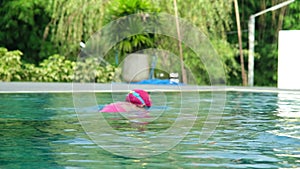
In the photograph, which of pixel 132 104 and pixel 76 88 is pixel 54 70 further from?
pixel 132 104

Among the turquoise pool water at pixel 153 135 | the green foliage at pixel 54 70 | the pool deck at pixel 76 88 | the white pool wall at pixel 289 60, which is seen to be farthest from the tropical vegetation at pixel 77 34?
the turquoise pool water at pixel 153 135

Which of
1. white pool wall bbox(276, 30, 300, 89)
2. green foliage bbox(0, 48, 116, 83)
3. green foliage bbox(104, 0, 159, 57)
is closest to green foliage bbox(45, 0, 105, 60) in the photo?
green foliage bbox(104, 0, 159, 57)

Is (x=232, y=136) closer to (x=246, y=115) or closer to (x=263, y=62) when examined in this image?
(x=246, y=115)

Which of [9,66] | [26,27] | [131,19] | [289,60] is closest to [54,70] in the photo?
[9,66]

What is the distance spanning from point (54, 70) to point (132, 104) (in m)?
12.8

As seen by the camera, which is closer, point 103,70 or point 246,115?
point 246,115

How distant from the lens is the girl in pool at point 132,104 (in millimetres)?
14594

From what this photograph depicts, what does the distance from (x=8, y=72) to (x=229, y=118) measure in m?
14.1

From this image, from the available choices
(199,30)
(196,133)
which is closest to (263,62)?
(199,30)

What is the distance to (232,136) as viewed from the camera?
10.2m

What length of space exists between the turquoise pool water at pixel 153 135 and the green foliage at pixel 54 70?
9382mm

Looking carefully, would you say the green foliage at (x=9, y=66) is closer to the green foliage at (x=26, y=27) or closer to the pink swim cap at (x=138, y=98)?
the green foliage at (x=26, y=27)

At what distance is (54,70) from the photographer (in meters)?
27.2

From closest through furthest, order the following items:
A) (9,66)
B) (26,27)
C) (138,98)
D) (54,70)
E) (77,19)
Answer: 1. (138,98)
2. (9,66)
3. (54,70)
4. (77,19)
5. (26,27)
